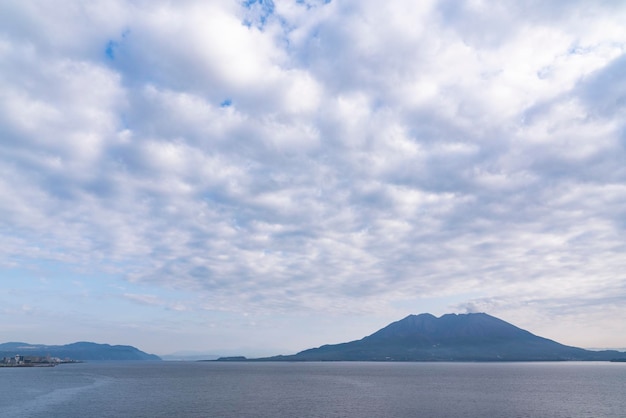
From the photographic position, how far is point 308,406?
94.6 metres

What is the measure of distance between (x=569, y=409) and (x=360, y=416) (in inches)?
1728

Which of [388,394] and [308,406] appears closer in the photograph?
[308,406]

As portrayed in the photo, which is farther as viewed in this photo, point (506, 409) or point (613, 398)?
point (613, 398)

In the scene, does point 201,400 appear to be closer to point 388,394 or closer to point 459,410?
point 388,394

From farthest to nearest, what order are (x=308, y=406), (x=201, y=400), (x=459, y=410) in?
A: (x=201, y=400)
(x=308, y=406)
(x=459, y=410)

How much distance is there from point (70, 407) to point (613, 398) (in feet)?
402

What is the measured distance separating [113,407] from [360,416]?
48942 mm

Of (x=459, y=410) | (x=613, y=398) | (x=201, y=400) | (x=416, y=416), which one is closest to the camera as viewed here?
(x=416, y=416)

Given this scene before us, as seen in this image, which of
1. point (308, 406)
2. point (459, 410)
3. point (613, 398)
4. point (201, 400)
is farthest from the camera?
point (613, 398)

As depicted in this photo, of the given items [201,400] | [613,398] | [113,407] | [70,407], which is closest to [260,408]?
[201,400]

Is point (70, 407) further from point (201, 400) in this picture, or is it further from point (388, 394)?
point (388, 394)

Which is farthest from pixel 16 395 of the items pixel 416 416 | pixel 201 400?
pixel 416 416

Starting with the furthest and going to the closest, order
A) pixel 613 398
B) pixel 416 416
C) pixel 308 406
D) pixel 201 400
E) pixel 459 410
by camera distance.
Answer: pixel 613 398
pixel 201 400
pixel 308 406
pixel 459 410
pixel 416 416

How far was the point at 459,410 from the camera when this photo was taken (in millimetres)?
87500
